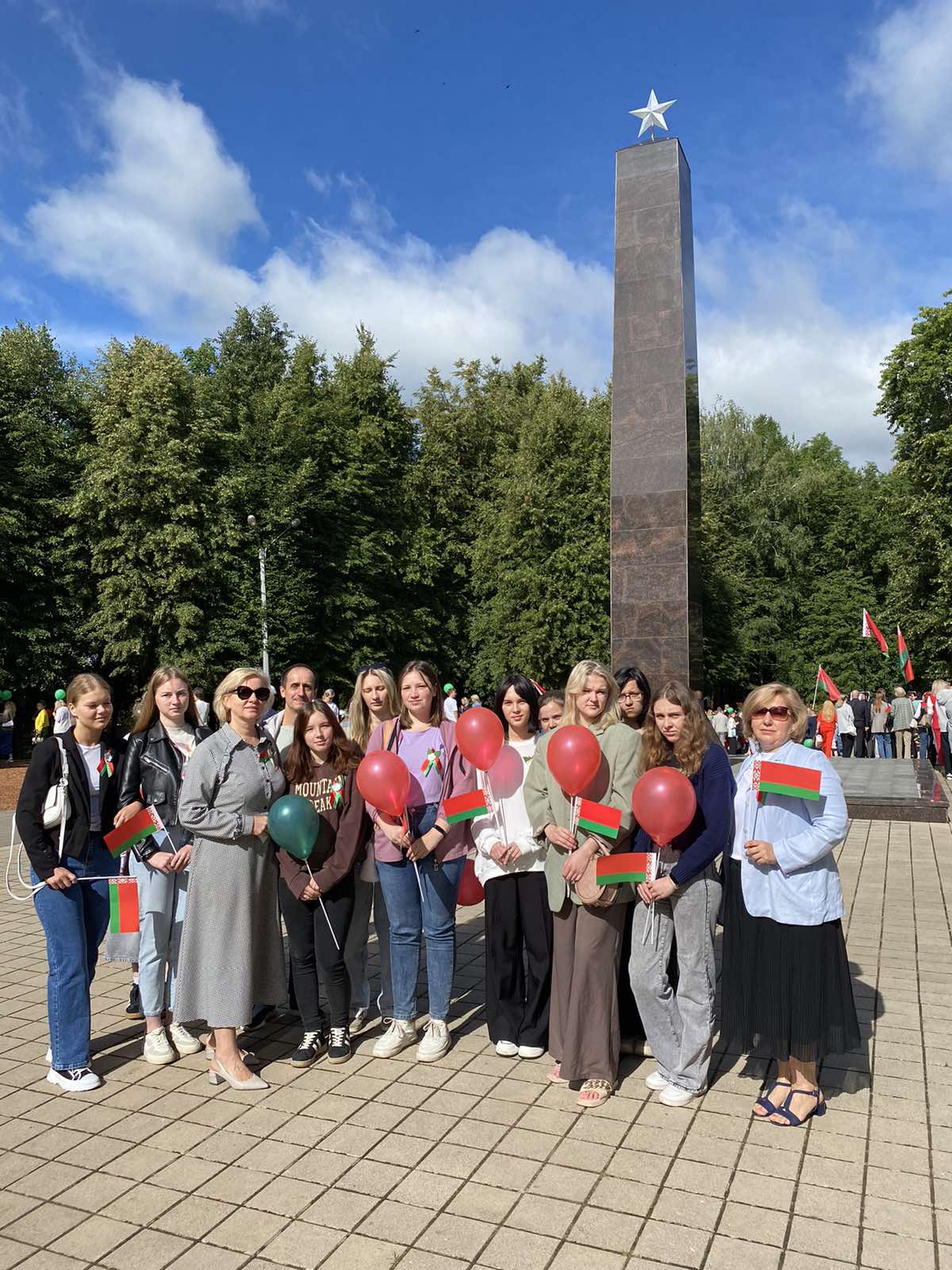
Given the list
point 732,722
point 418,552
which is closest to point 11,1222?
point 732,722

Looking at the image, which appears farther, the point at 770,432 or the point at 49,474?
the point at 770,432

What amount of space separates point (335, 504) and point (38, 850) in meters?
26.2

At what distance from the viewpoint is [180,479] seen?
1007 inches

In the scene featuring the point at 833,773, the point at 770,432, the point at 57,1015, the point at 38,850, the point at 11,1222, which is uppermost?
the point at 770,432

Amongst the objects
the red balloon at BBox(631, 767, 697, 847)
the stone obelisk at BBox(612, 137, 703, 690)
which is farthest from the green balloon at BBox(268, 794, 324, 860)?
the stone obelisk at BBox(612, 137, 703, 690)

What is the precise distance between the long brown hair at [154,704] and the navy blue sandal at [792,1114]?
3.13 metres

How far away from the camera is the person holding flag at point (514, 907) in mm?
4531

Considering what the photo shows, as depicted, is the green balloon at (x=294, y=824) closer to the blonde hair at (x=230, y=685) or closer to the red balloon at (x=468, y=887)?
the blonde hair at (x=230, y=685)

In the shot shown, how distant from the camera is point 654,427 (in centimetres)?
1175

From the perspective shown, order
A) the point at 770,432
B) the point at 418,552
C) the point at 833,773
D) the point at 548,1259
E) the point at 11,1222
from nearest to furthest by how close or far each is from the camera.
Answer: the point at 548,1259, the point at 11,1222, the point at 833,773, the point at 418,552, the point at 770,432

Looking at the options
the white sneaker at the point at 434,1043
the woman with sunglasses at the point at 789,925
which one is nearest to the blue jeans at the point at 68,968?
the white sneaker at the point at 434,1043

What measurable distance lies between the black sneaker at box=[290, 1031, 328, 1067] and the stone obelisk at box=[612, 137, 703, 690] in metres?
7.61

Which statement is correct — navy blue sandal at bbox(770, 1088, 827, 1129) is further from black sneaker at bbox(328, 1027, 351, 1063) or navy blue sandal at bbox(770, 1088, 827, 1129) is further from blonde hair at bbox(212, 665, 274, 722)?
blonde hair at bbox(212, 665, 274, 722)

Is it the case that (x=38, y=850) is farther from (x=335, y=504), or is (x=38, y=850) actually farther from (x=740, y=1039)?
(x=335, y=504)
